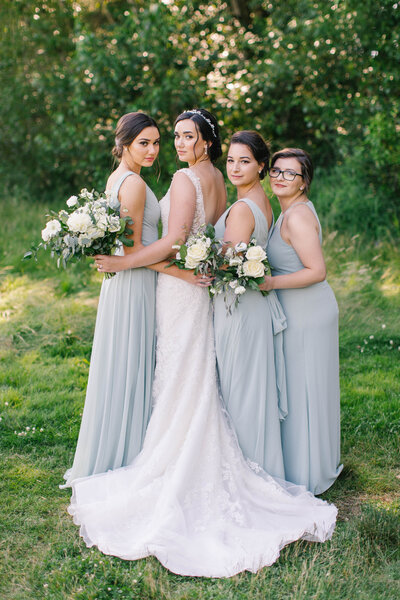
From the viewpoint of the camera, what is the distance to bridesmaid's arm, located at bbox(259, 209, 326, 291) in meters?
3.76

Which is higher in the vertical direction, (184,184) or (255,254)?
(184,184)

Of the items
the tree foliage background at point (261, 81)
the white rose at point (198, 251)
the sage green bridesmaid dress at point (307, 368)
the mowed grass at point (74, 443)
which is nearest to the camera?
the mowed grass at point (74, 443)

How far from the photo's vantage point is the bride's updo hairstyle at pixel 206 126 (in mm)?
3812

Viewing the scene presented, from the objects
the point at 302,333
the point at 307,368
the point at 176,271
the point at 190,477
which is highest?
the point at 176,271

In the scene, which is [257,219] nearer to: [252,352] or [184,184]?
[184,184]

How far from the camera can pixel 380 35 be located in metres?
8.60

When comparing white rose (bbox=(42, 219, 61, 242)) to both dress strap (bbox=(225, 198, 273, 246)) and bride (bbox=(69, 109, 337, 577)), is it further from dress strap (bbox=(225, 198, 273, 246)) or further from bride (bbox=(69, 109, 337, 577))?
dress strap (bbox=(225, 198, 273, 246))

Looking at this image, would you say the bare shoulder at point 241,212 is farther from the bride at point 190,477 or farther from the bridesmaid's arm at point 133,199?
the bridesmaid's arm at point 133,199

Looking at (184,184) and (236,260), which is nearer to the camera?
(236,260)

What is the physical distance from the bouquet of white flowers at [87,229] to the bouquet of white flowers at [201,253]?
360 mm

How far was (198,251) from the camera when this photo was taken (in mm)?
3439

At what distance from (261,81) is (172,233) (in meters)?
7.32

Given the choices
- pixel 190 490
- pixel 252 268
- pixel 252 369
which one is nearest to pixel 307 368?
pixel 252 369

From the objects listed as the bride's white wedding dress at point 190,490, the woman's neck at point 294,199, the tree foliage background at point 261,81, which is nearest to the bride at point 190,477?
the bride's white wedding dress at point 190,490
